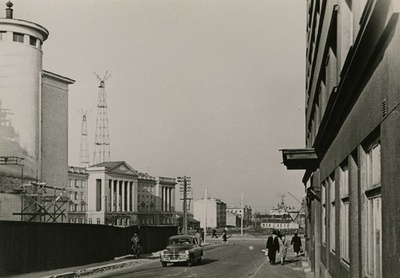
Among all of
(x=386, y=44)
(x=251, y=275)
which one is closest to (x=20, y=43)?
(x=251, y=275)

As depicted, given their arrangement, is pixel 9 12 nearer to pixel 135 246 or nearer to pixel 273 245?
pixel 135 246

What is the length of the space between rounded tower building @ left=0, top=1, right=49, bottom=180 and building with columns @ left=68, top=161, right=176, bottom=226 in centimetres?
5485

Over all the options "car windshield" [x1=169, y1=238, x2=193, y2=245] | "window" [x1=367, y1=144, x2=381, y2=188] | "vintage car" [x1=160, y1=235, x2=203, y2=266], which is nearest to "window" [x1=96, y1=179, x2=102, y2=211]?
"vintage car" [x1=160, y1=235, x2=203, y2=266]

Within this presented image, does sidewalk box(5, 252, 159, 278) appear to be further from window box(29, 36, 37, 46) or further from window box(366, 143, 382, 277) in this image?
window box(29, 36, 37, 46)

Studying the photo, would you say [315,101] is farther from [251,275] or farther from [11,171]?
[11,171]

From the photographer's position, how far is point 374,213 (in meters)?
6.59

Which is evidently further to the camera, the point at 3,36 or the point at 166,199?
the point at 166,199

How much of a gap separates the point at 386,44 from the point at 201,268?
69.8ft

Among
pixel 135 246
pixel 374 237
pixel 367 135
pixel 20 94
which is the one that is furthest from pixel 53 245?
pixel 20 94

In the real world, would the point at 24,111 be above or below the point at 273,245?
above

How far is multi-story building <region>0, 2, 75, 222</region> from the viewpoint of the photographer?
45.8 m

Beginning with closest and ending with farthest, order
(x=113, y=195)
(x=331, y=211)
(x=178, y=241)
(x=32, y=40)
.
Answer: (x=331, y=211), (x=178, y=241), (x=32, y=40), (x=113, y=195)

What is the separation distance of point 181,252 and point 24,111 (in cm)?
2785

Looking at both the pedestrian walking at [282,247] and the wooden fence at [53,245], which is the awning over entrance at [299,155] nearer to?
the wooden fence at [53,245]
